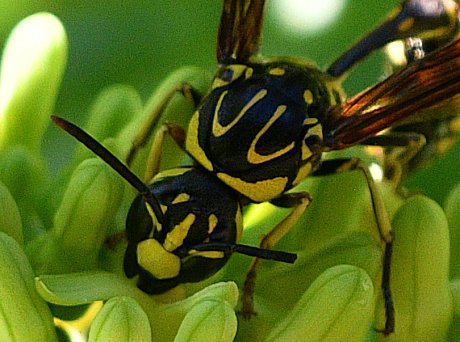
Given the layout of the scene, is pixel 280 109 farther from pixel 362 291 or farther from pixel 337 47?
pixel 337 47

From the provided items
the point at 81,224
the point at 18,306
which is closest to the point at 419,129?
the point at 81,224

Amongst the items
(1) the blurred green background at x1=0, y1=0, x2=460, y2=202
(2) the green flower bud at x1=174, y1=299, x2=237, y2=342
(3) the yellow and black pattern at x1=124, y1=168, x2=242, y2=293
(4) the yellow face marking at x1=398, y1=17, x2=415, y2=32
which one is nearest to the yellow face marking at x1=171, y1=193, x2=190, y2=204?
(3) the yellow and black pattern at x1=124, y1=168, x2=242, y2=293

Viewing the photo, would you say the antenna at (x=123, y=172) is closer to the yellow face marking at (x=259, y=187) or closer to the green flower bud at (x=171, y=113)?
the yellow face marking at (x=259, y=187)

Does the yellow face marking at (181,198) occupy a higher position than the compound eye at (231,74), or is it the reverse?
the compound eye at (231,74)

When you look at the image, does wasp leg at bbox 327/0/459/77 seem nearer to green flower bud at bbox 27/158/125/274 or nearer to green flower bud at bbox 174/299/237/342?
green flower bud at bbox 27/158/125/274

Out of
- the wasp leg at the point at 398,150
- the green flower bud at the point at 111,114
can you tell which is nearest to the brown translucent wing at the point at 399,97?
the wasp leg at the point at 398,150
